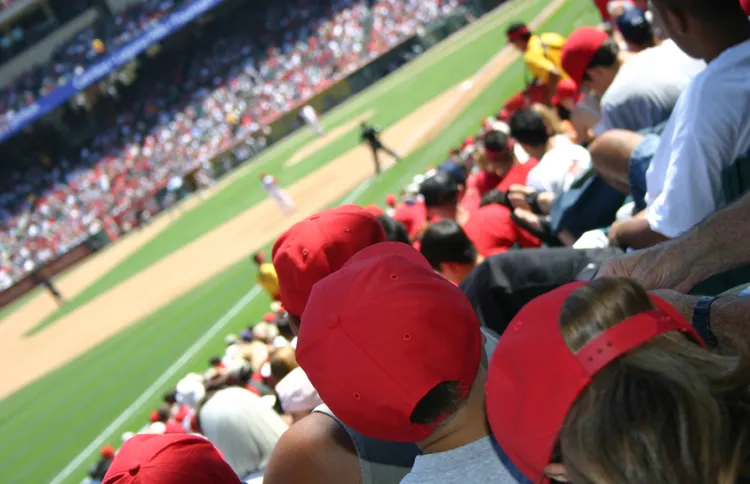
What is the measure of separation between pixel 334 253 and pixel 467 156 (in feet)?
25.9

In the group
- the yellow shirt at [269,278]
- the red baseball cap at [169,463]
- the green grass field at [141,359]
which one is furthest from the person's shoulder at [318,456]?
the green grass field at [141,359]

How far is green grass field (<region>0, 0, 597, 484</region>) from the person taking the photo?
34.9 ft

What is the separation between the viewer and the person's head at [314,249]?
253cm

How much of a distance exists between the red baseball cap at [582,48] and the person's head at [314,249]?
2524mm

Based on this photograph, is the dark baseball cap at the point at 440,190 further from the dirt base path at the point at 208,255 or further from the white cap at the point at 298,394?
the dirt base path at the point at 208,255

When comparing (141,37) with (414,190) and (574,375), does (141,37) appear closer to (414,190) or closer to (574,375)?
(414,190)

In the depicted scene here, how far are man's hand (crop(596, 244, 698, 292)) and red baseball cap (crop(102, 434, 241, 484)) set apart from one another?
1.48 metres

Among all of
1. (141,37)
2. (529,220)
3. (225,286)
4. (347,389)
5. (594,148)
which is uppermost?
(141,37)

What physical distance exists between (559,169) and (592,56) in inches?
33.9

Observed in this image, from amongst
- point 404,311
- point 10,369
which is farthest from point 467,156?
point 10,369

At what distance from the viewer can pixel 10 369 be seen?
16.6m

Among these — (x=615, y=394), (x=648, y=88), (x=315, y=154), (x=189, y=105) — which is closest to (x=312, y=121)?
(x=315, y=154)

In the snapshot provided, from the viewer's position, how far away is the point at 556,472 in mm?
1178

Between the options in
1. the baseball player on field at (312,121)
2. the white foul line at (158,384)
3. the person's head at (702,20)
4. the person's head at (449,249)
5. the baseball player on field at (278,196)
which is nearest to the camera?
the person's head at (702,20)
